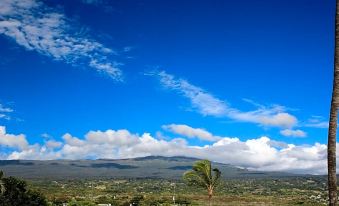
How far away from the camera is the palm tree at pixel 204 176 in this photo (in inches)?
2069

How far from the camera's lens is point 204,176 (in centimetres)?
5297

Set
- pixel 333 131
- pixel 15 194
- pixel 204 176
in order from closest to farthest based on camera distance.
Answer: pixel 333 131
pixel 15 194
pixel 204 176

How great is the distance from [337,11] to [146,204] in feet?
221

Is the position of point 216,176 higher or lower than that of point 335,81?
A: lower

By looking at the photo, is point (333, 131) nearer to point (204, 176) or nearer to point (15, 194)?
point (15, 194)

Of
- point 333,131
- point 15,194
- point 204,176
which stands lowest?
point 15,194

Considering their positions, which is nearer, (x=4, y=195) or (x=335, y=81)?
(x=335, y=81)

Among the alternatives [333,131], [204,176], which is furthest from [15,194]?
[204,176]

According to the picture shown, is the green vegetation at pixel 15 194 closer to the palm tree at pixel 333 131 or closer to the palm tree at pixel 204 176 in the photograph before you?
the palm tree at pixel 333 131

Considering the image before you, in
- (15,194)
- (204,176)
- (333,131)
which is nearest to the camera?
(333,131)

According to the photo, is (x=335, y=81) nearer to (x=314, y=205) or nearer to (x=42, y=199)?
(x=42, y=199)

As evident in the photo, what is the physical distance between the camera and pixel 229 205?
281ft

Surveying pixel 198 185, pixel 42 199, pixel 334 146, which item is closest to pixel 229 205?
pixel 198 185

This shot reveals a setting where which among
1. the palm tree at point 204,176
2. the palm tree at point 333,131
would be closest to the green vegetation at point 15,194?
the palm tree at point 333,131
